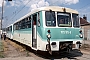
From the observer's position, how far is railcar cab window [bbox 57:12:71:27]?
9767 mm

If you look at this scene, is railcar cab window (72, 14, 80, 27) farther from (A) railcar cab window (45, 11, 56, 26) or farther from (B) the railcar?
(A) railcar cab window (45, 11, 56, 26)

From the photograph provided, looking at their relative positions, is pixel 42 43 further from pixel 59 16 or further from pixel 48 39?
pixel 59 16

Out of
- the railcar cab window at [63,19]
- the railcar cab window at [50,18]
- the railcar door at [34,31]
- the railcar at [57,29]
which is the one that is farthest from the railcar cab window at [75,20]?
the railcar door at [34,31]

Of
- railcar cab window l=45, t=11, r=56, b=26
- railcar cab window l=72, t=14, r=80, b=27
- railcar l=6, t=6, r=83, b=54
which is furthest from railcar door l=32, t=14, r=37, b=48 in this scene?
railcar cab window l=72, t=14, r=80, b=27

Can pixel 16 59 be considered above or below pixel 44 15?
below

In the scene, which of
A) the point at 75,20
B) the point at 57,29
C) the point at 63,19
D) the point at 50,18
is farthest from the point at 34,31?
the point at 75,20

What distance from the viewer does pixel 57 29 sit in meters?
9.48

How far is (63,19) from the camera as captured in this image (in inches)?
390

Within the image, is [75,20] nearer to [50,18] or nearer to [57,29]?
[57,29]

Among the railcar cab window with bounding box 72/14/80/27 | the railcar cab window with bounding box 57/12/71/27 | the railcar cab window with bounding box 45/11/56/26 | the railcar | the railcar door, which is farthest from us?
the railcar door

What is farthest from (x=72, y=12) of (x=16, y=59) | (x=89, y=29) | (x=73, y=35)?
(x=89, y=29)

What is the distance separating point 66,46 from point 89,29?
917 inches

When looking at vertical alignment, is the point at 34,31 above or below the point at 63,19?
below

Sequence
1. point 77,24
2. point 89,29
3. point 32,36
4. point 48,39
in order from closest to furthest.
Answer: point 48,39 → point 77,24 → point 32,36 → point 89,29
